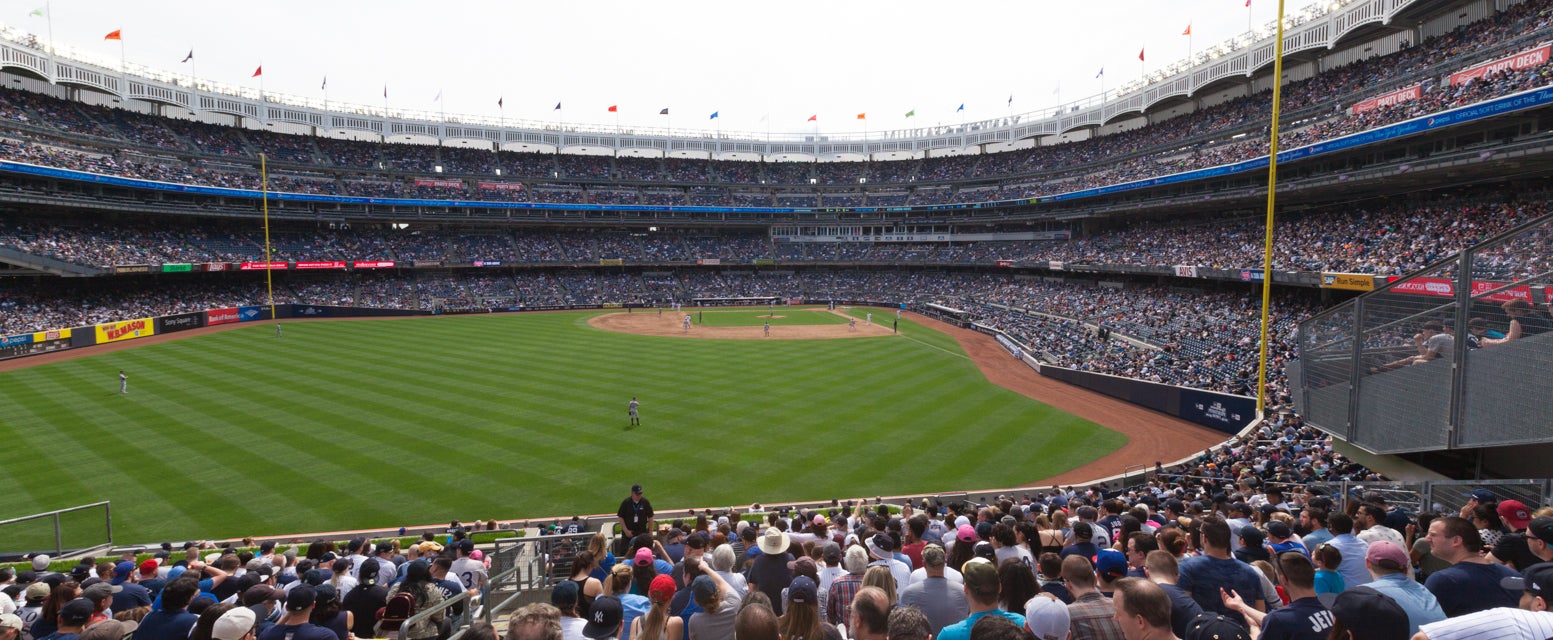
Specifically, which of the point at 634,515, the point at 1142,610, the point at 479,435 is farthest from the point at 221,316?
the point at 1142,610

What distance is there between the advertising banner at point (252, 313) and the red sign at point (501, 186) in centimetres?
2833

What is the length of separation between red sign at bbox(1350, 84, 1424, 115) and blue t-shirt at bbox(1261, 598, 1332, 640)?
42.3 meters

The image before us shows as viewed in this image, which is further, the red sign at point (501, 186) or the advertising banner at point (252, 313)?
the red sign at point (501, 186)

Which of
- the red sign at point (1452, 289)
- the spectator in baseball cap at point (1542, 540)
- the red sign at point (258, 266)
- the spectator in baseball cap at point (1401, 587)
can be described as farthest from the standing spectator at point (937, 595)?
the red sign at point (258, 266)

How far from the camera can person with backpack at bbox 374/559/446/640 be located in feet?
21.2

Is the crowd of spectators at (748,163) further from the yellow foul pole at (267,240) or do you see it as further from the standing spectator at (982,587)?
the standing spectator at (982,587)

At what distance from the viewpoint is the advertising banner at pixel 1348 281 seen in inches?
1157

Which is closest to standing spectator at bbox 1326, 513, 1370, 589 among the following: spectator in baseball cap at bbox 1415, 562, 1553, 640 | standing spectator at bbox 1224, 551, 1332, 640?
standing spectator at bbox 1224, 551, 1332, 640

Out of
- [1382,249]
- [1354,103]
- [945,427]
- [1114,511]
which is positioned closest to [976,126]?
[1354,103]

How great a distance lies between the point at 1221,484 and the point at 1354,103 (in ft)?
115

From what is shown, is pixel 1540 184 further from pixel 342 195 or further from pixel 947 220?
pixel 342 195

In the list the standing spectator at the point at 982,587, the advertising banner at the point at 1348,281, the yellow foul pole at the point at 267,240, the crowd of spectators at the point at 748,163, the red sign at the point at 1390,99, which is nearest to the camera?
the standing spectator at the point at 982,587

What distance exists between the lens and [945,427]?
2581cm

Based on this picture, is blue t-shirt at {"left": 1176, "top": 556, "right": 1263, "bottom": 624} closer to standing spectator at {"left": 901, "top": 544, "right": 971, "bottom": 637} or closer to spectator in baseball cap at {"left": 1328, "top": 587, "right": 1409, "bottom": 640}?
spectator in baseball cap at {"left": 1328, "top": 587, "right": 1409, "bottom": 640}
